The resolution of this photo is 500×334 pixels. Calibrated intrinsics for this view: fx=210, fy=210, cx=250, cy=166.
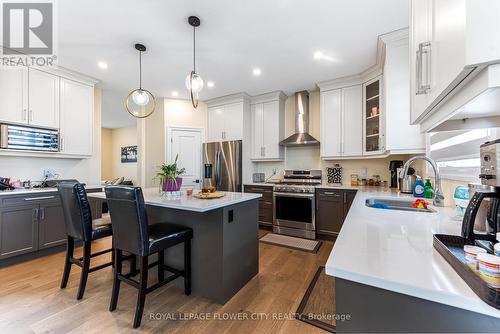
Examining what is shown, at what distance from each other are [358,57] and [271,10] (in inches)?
59.8

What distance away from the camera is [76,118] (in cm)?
338

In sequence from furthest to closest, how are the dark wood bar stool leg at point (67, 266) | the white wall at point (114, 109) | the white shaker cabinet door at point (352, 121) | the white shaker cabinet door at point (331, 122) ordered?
the white wall at point (114, 109) → the white shaker cabinet door at point (331, 122) → the white shaker cabinet door at point (352, 121) → the dark wood bar stool leg at point (67, 266)

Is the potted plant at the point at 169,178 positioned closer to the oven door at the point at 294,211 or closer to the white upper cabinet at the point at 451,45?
the white upper cabinet at the point at 451,45

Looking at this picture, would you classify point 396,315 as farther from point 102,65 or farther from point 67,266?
point 102,65

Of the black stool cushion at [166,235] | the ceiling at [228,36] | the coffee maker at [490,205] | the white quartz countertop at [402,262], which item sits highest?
the ceiling at [228,36]

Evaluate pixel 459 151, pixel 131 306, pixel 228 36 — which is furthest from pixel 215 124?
pixel 459 151

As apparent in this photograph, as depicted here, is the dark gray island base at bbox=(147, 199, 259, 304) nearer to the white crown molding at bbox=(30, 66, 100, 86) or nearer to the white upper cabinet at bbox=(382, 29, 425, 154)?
the white upper cabinet at bbox=(382, 29, 425, 154)

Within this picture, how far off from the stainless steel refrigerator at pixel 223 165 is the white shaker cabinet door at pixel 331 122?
1.62 meters

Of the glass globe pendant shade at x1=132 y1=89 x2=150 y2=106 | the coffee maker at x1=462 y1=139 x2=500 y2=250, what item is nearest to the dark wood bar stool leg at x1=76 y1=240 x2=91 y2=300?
the glass globe pendant shade at x1=132 y1=89 x2=150 y2=106

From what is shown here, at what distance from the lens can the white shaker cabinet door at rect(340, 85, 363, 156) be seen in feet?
11.2

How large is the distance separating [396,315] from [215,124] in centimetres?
441

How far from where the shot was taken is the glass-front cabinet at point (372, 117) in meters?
3.04

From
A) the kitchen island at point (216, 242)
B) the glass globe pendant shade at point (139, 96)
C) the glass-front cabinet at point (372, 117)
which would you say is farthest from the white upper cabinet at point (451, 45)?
the glass globe pendant shade at point (139, 96)

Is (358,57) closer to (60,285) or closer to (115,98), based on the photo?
(60,285)
